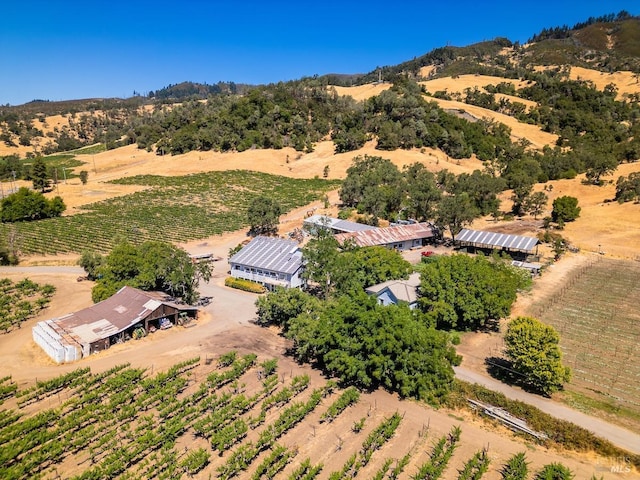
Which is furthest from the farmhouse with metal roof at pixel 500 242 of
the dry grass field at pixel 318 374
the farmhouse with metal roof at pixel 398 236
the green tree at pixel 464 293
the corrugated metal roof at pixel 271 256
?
the corrugated metal roof at pixel 271 256

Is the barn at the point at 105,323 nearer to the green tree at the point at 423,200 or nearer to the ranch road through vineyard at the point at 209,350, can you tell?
the ranch road through vineyard at the point at 209,350

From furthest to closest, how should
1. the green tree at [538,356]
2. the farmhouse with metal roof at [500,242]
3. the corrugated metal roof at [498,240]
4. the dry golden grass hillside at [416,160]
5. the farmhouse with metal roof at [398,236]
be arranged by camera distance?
the dry golden grass hillside at [416,160] < the farmhouse with metal roof at [398,236] < the farmhouse with metal roof at [500,242] < the corrugated metal roof at [498,240] < the green tree at [538,356]

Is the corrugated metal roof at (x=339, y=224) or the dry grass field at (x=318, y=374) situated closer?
the dry grass field at (x=318, y=374)

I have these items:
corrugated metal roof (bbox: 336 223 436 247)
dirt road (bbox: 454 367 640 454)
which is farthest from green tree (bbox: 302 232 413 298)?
dirt road (bbox: 454 367 640 454)

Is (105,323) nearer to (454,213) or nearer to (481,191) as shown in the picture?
(454,213)

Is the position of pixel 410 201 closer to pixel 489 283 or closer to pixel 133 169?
pixel 489 283

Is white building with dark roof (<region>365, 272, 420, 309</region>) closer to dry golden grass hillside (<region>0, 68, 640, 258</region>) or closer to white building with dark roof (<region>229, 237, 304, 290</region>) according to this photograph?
white building with dark roof (<region>229, 237, 304, 290</region>)
